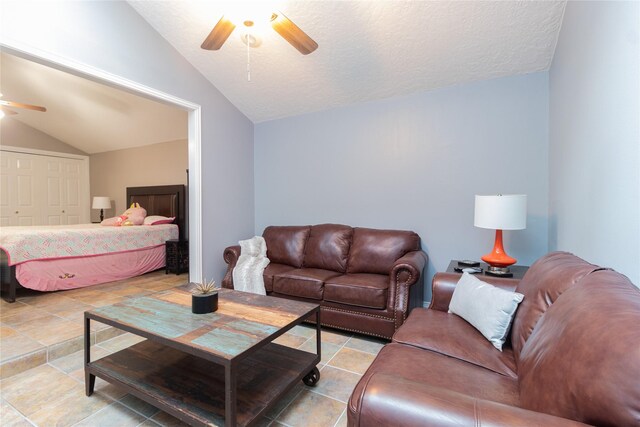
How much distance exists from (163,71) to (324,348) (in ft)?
9.76

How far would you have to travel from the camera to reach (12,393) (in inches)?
67.8

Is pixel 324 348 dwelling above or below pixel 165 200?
below

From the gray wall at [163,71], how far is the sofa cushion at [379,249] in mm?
1632

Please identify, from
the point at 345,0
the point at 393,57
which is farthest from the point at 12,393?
the point at 393,57

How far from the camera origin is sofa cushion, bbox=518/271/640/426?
58cm

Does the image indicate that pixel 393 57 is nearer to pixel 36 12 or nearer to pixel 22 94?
pixel 36 12

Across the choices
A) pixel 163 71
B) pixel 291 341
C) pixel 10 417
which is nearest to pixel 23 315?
pixel 10 417

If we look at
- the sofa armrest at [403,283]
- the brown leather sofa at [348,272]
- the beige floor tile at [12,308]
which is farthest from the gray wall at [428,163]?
the beige floor tile at [12,308]

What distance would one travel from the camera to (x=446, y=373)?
1167 millimetres

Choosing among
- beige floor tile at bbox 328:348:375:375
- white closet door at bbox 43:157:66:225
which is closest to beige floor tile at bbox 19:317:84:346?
beige floor tile at bbox 328:348:375:375

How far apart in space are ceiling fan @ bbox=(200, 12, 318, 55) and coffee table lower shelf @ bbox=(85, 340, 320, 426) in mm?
2011

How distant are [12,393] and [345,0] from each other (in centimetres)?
341

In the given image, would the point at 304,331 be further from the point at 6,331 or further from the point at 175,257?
the point at 175,257

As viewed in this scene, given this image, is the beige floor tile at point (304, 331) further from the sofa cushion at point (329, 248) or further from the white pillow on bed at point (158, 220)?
the white pillow on bed at point (158, 220)
